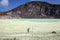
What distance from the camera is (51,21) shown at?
383 cm

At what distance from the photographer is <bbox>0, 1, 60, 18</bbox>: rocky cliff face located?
3.81 m

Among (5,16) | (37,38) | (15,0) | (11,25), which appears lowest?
(37,38)

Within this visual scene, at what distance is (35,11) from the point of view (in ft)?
12.6

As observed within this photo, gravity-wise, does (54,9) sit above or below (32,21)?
above

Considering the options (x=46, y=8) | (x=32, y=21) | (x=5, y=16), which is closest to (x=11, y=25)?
(x=5, y=16)

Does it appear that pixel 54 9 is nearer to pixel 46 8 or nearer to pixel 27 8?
pixel 46 8

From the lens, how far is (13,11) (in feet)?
12.6

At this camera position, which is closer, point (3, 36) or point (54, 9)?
point (3, 36)

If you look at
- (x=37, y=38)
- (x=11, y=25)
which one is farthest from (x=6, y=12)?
(x=37, y=38)

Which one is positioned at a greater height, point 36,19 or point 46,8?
point 46,8

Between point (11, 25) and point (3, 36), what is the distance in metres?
0.37

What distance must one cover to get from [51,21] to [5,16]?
4.27 feet

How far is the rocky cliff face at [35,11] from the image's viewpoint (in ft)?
12.5

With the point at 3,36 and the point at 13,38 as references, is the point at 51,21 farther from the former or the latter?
the point at 3,36
